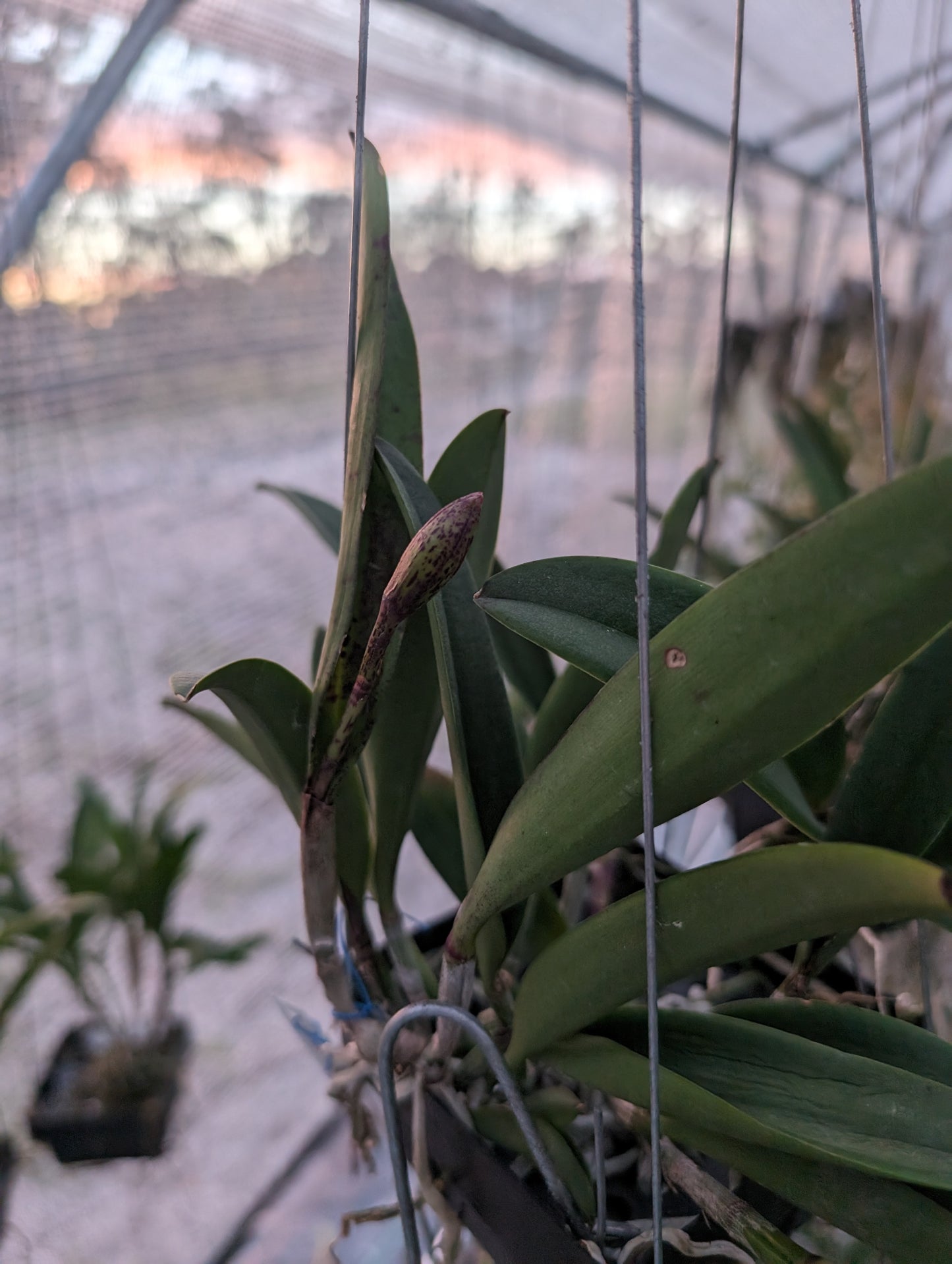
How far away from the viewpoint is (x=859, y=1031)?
0.91 ft

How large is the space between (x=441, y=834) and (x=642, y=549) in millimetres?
243

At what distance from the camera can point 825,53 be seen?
1.24 meters

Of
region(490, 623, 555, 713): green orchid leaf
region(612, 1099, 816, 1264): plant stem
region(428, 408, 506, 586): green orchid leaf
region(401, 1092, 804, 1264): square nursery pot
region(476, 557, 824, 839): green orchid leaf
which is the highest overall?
region(428, 408, 506, 586): green orchid leaf

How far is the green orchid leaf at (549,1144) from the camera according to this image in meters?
0.31

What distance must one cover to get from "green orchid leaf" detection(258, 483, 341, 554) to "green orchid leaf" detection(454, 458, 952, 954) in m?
0.20

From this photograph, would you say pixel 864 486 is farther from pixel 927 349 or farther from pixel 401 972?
pixel 401 972

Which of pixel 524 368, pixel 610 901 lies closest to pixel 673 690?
pixel 610 901

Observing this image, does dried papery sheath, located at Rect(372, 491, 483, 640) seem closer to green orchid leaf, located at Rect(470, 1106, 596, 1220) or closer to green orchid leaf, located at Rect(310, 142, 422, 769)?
green orchid leaf, located at Rect(310, 142, 422, 769)

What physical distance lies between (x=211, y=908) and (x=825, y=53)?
1509mm

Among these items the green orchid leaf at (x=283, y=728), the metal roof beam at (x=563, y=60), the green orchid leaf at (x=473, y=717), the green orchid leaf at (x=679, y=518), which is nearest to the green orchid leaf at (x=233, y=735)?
the green orchid leaf at (x=283, y=728)

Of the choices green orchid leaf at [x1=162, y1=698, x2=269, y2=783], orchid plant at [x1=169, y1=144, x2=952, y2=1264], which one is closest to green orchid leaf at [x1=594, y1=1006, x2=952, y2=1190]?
orchid plant at [x1=169, y1=144, x2=952, y2=1264]

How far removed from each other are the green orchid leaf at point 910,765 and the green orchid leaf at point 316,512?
253 millimetres

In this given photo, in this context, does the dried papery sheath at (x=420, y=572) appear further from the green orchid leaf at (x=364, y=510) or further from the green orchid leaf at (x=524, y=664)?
the green orchid leaf at (x=524, y=664)

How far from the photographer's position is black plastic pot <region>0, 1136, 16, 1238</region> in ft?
2.48
